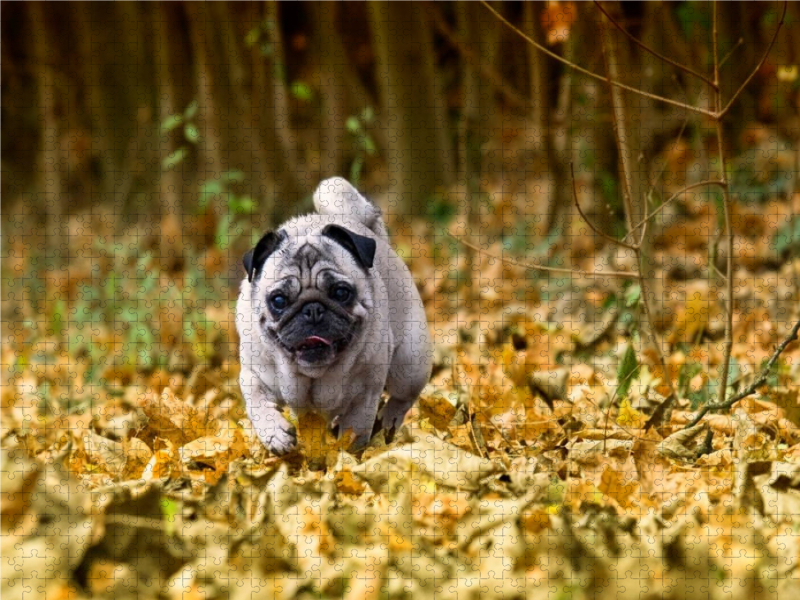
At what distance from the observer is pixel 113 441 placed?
6.16 metres

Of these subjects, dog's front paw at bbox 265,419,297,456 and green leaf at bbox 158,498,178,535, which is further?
dog's front paw at bbox 265,419,297,456

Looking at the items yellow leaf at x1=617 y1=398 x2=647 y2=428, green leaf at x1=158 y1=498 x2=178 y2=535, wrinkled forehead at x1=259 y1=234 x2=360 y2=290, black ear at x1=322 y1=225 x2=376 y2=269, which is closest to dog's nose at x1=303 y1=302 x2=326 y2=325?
wrinkled forehead at x1=259 y1=234 x2=360 y2=290

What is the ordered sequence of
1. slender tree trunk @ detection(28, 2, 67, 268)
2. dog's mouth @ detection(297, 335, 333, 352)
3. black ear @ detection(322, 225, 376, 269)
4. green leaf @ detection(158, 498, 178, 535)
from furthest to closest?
1. slender tree trunk @ detection(28, 2, 67, 268)
2. black ear @ detection(322, 225, 376, 269)
3. dog's mouth @ detection(297, 335, 333, 352)
4. green leaf @ detection(158, 498, 178, 535)

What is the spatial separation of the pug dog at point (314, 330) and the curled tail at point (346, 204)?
11.0 inches

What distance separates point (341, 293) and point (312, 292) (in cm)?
14

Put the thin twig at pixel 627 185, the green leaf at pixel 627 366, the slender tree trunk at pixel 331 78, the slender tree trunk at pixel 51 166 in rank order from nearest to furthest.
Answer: the thin twig at pixel 627 185, the green leaf at pixel 627 366, the slender tree trunk at pixel 331 78, the slender tree trunk at pixel 51 166

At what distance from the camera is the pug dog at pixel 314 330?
5.45 m

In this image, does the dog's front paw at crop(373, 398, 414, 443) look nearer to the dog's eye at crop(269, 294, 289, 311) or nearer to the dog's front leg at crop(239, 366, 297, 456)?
the dog's front leg at crop(239, 366, 297, 456)

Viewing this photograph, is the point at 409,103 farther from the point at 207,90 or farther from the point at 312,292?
the point at 312,292

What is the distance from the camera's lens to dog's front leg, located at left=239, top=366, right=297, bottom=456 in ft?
17.9

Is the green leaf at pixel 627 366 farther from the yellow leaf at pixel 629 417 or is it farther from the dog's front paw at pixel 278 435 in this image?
the dog's front paw at pixel 278 435

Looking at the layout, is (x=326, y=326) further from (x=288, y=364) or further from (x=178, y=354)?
(x=178, y=354)

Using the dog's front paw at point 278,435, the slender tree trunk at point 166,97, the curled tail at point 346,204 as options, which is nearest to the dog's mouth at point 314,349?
the dog's front paw at point 278,435

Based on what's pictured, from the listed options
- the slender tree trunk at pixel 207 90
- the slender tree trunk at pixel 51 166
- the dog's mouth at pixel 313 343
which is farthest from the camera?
the slender tree trunk at pixel 51 166
